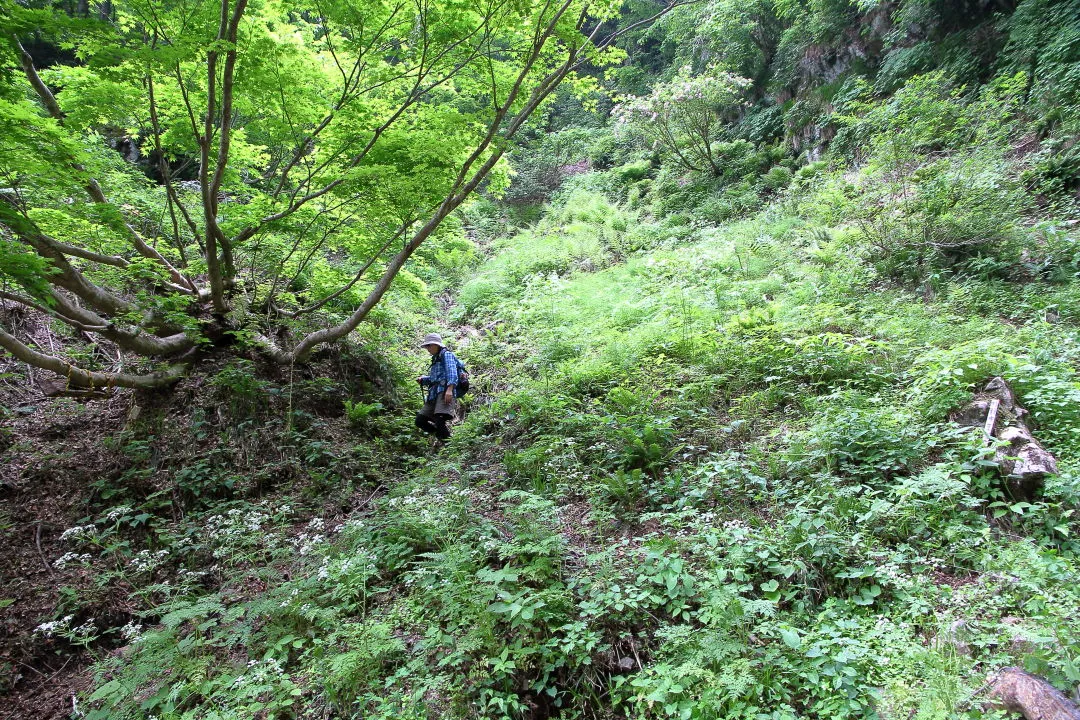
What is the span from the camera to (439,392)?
6.28 meters

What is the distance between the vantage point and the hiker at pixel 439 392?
20.5 ft

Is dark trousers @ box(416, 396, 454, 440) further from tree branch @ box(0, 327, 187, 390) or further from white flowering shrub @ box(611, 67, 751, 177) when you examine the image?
white flowering shrub @ box(611, 67, 751, 177)

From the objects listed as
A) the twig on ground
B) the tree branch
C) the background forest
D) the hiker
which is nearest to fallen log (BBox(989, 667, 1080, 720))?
the background forest

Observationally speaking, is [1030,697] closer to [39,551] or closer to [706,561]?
[706,561]

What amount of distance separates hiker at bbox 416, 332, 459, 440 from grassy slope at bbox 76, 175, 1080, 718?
698 mm

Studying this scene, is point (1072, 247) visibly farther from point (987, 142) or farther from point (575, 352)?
point (575, 352)

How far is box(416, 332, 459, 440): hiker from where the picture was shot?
624cm

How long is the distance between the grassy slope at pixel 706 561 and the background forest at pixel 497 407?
0.09 feet

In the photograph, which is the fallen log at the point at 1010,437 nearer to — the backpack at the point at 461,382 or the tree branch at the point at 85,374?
the backpack at the point at 461,382

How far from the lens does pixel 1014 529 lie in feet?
9.38

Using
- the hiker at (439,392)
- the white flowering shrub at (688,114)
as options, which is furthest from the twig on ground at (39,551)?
the white flowering shrub at (688,114)

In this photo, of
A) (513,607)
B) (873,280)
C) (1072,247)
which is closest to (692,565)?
(513,607)

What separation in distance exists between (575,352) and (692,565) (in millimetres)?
4693

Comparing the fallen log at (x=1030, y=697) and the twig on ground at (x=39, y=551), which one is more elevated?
the twig on ground at (x=39, y=551)
